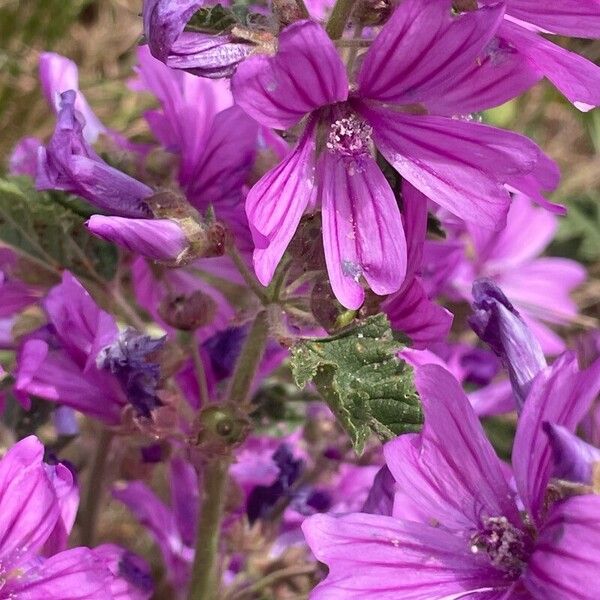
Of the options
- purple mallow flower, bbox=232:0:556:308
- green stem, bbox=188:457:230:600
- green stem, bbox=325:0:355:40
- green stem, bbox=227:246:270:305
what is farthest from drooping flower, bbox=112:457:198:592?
green stem, bbox=325:0:355:40

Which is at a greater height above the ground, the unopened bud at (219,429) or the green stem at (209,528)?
the unopened bud at (219,429)

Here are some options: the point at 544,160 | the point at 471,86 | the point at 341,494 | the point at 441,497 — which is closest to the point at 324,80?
the point at 471,86

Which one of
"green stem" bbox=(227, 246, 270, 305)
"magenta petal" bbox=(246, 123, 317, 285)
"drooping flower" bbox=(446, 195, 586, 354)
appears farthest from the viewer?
"drooping flower" bbox=(446, 195, 586, 354)

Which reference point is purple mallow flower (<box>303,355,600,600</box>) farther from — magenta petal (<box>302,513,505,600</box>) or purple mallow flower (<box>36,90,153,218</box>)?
purple mallow flower (<box>36,90,153,218</box>)

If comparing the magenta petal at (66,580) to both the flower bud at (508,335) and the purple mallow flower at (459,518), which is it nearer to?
the purple mallow flower at (459,518)

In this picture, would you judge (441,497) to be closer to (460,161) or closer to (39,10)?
(460,161)

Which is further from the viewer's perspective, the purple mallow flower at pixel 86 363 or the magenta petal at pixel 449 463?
the purple mallow flower at pixel 86 363

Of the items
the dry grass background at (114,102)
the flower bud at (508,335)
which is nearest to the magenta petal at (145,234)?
the flower bud at (508,335)
